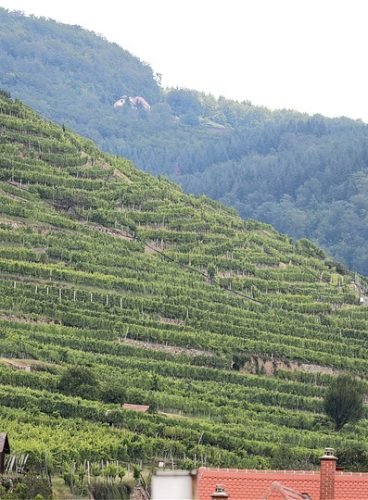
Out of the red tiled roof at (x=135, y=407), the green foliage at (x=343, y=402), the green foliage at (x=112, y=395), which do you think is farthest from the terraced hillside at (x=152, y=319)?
the green foliage at (x=343, y=402)

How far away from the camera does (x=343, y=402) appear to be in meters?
103

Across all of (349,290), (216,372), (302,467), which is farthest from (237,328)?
(302,467)

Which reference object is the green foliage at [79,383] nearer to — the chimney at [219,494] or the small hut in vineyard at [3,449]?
the small hut in vineyard at [3,449]

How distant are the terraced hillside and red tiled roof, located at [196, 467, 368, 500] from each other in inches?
1618

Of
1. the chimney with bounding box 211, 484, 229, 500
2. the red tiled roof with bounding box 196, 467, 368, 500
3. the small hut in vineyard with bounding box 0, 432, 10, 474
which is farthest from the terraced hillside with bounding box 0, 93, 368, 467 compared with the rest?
the chimney with bounding box 211, 484, 229, 500

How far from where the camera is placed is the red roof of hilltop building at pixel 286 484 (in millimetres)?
31219

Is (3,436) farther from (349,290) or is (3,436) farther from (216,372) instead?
(349,290)

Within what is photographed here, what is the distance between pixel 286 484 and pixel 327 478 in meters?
1.03

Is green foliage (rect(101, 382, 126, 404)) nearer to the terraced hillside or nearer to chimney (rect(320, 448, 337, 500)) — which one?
the terraced hillside

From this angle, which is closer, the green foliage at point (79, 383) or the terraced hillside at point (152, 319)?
the terraced hillside at point (152, 319)

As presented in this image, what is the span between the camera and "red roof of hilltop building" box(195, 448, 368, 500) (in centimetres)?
3122

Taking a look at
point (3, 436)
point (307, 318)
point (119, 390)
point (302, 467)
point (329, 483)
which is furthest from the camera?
point (307, 318)

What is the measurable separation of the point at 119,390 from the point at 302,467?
1696 centimetres

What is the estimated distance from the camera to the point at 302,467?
269 feet
